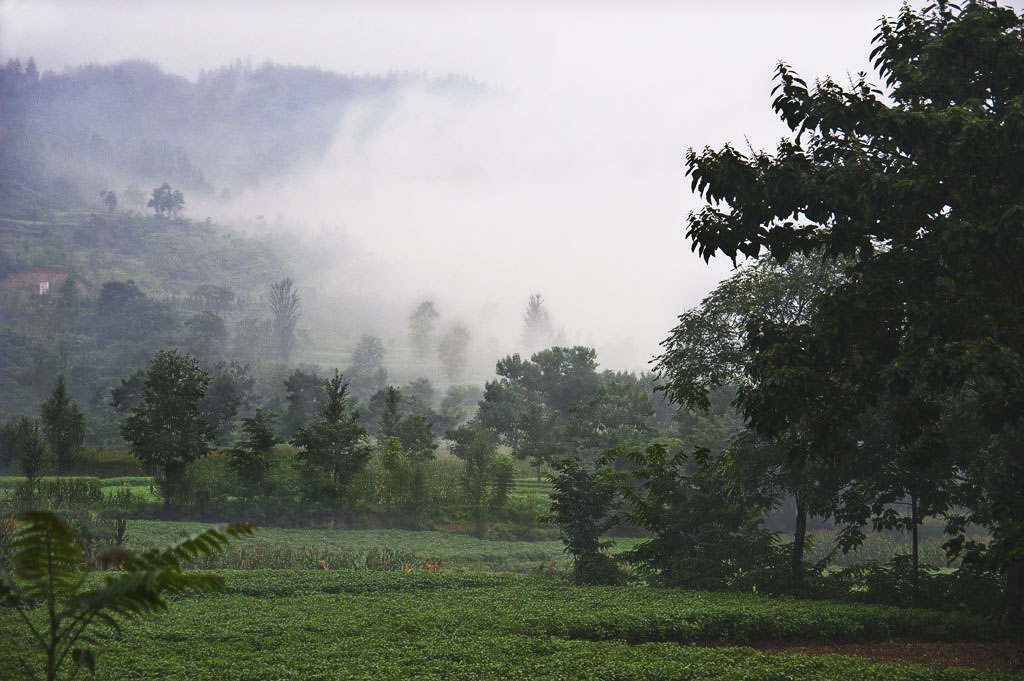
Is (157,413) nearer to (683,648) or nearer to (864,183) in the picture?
(683,648)

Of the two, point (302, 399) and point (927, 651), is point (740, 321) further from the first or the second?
point (302, 399)

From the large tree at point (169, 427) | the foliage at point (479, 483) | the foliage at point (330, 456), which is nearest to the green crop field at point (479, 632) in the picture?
the large tree at point (169, 427)

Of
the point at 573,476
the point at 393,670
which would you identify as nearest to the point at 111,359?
the point at 573,476

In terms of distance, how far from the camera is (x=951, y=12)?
474 inches

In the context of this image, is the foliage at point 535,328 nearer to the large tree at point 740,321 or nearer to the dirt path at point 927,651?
the large tree at point 740,321

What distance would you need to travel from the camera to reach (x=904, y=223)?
37.2 ft

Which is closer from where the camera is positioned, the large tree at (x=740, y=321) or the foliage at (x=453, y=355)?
the large tree at (x=740, y=321)

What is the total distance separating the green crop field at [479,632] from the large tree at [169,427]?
39.1 ft

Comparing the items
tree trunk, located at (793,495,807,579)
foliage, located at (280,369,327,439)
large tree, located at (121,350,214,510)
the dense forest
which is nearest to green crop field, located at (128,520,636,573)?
the dense forest

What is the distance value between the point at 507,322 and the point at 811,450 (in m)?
169

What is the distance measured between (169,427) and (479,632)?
62.5ft

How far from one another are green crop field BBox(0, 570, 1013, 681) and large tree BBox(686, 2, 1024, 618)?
2.89 m

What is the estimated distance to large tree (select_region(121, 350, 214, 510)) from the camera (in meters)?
26.5

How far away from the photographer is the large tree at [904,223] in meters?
9.91
